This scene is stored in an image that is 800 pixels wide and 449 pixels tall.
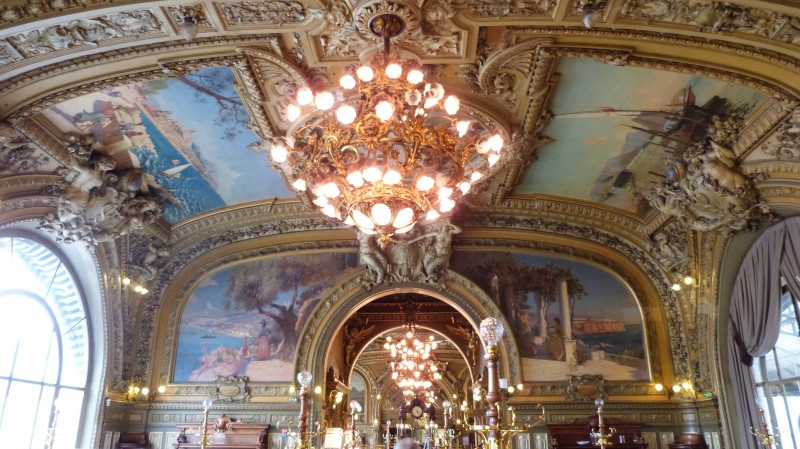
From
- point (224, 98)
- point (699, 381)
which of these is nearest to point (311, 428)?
point (224, 98)

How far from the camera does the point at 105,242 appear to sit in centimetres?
1138

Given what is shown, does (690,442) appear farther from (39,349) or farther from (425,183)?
(39,349)

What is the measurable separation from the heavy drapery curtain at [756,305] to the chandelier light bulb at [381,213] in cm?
716

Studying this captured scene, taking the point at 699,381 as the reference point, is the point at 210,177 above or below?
above

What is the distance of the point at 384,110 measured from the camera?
5.82m

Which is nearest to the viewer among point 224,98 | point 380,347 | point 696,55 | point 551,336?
point 696,55

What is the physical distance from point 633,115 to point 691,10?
109 inches

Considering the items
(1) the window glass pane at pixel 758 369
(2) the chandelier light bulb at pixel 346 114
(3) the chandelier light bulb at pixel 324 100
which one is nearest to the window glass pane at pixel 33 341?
(3) the chandelier light bulb at pixel 324 100

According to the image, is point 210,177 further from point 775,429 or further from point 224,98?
point 775,429

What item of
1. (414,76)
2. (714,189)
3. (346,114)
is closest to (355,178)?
(346,114)

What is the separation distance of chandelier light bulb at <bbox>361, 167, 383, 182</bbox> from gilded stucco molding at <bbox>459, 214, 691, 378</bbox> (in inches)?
290

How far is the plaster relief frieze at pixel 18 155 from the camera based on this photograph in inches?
304

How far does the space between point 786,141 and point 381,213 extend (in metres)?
5.94

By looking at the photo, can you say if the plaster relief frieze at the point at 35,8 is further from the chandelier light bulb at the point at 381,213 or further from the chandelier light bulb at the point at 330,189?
the chandelier light bulb at the point at 381,213
